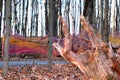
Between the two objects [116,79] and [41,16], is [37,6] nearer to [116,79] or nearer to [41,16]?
[41,16]

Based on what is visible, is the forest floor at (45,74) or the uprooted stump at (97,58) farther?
the forest floor at (45,74)

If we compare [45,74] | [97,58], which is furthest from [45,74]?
[97,58]

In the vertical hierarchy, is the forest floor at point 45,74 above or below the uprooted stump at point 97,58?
below

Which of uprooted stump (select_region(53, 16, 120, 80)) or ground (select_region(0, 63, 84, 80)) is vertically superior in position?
uprooted stump (select_region(53, 16, 120, 80))

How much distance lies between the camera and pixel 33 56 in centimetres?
2597

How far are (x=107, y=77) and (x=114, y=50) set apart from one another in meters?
0.47

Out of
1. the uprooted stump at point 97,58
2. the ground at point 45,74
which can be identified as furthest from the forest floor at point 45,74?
the uprooted stump at point 97,58

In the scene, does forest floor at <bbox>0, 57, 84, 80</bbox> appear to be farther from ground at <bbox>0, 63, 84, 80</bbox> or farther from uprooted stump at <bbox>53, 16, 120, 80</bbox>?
uprooted stump at <bbox>53, 16, 120, 80</bbox>

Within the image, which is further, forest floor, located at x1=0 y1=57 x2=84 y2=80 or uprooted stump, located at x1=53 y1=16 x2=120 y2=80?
forest floor, located at x1=0 y1=57 x2=84 y2=80

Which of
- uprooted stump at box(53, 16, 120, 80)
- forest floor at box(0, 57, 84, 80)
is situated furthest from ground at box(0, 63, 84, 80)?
uprooted stump at box(53, 16, 120, 80)

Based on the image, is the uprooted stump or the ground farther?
the ground

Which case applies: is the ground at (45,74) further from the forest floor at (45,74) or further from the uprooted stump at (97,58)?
the uprooted stump at (97,58)

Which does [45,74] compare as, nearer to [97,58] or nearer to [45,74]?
[45,74]

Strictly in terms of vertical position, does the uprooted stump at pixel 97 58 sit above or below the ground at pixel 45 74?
above
